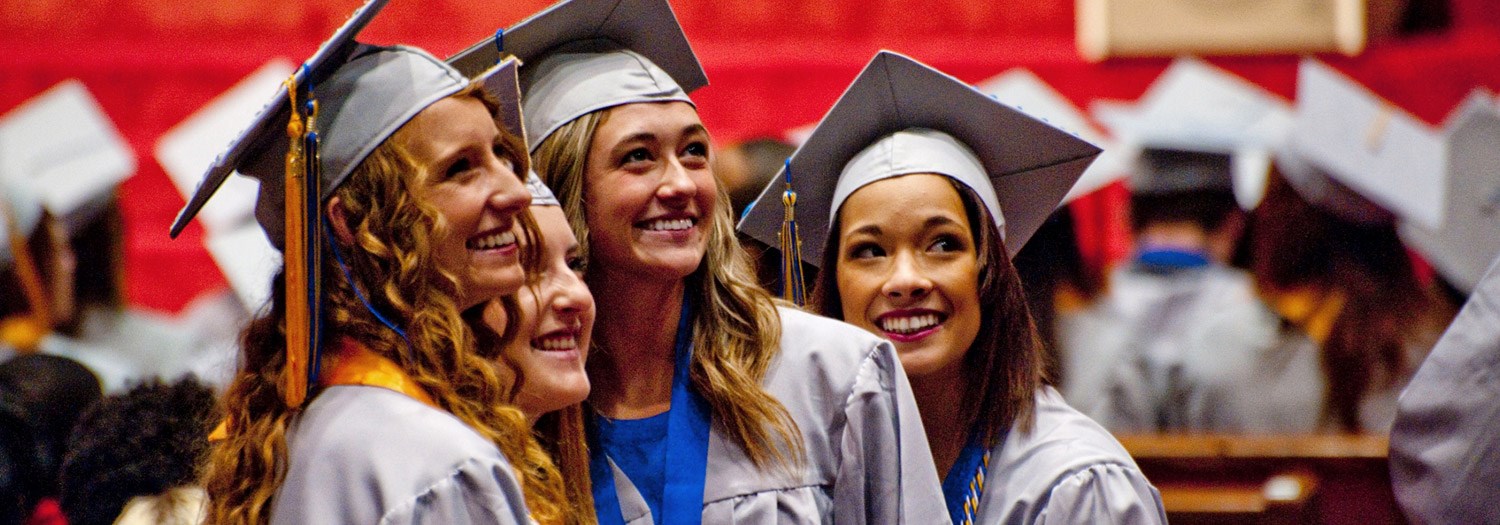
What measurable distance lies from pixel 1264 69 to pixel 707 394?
→ 482 cm

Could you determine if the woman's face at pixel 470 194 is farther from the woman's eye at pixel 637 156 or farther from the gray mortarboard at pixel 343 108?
the woman's eye at pixel 637 156

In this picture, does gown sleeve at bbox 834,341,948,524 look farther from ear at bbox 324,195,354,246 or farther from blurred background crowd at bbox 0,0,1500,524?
ear at bbox 324,195,354,246

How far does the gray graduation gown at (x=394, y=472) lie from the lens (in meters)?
1.71

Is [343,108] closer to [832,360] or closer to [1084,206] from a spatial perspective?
[832,360]

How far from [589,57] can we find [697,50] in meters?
4.15

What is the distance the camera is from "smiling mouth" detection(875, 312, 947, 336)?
107 inches

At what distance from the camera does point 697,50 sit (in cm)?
673

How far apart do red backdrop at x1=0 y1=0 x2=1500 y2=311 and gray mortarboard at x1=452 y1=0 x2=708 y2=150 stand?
385cm

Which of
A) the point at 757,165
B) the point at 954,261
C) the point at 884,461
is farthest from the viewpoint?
the point at 757,165

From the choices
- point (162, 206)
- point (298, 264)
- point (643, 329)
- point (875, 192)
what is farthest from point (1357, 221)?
point (162, 206)

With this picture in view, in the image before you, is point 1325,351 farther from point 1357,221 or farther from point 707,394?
point 707,394

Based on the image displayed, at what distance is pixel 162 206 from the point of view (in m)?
6.73

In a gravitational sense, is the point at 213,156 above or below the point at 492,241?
below

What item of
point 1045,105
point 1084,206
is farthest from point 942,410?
point 1084,206
